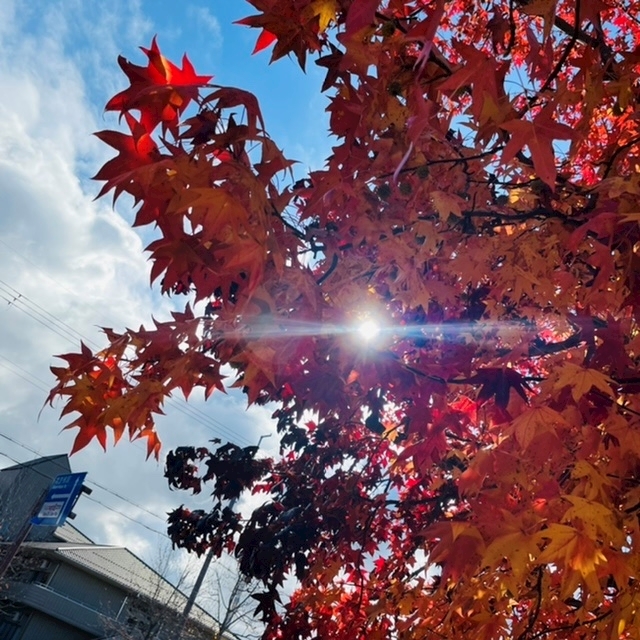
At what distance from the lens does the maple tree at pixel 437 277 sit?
5.81 ft

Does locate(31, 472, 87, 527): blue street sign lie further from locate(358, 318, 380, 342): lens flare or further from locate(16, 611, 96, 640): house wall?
locate(358, 318, 380, 342): lens flare

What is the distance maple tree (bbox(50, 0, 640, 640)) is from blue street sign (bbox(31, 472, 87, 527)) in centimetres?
1414

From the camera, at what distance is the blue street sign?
1485cm

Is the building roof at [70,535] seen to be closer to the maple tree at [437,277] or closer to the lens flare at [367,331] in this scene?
the maple tree at [437,277]

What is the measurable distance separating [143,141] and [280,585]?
423 centimetres

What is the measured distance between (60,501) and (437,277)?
15822mm

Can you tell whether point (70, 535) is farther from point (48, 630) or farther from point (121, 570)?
point (48, 630)

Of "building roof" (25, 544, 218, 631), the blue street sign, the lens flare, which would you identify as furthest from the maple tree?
"building roof" (25, 544, 218, 631)

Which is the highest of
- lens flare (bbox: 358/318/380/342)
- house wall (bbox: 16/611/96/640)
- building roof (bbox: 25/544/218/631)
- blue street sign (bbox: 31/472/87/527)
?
lens flare (bbox: 358/318/380/342)

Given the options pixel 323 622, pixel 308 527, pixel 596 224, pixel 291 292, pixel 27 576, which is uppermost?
pixel 596 224

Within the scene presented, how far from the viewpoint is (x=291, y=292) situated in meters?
2.28

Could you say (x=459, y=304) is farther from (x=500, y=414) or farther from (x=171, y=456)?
(x=171, y=456)

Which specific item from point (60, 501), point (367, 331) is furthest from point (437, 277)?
point (60, 501)

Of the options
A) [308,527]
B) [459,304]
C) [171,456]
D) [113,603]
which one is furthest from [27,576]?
[459,304]
